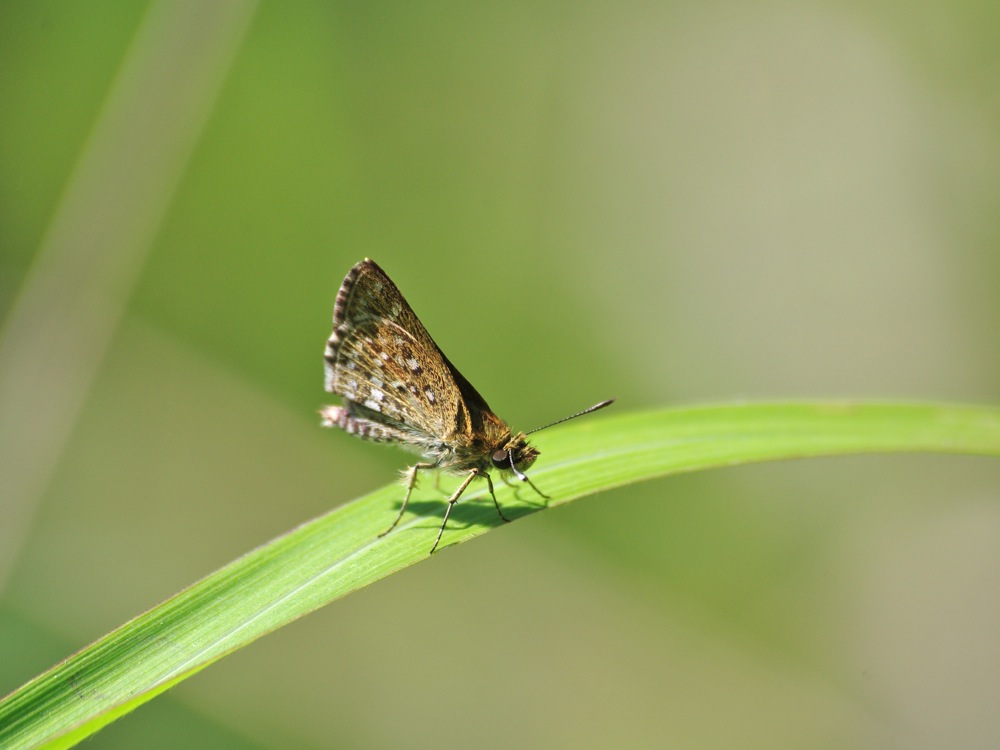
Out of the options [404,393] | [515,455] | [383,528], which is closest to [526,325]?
[404,393]

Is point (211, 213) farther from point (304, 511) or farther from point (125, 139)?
point (304, 511)

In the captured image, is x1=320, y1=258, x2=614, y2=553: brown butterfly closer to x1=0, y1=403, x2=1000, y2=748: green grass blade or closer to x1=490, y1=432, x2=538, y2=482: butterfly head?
x1=490, y1=432, x2=538, y2=482: butterfly head

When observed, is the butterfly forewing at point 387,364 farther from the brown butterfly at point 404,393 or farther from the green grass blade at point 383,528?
the green grass blade at point 383,528

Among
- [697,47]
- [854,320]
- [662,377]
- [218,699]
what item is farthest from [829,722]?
[697,47]

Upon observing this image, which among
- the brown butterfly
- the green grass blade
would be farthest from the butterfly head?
the green grass blade

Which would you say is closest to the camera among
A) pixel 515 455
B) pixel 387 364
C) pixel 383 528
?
pixel 383 528

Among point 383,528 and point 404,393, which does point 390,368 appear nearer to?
point 404,393
